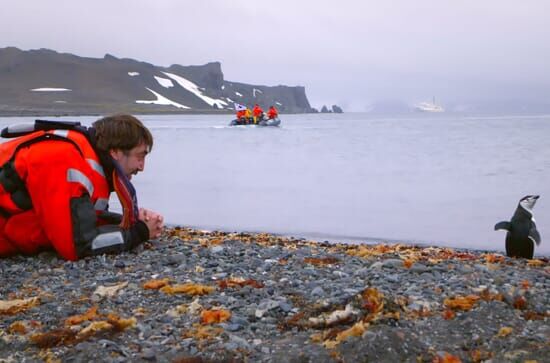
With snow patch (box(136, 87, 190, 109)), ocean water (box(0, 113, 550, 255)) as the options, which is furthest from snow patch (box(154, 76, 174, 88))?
ocean water (box(0, 113, 550, 255))

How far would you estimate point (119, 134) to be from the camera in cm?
392

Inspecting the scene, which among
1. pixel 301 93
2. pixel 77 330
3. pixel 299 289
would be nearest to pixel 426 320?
pixel 299 289

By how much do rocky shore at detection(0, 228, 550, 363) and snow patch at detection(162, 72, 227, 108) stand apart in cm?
12799

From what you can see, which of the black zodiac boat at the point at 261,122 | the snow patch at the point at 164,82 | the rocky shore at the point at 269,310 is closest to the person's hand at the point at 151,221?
the rocky shore at the point at 269,310

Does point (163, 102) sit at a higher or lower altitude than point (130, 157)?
lower

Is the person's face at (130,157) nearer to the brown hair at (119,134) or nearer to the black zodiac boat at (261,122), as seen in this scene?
the brown hair at (119,134)

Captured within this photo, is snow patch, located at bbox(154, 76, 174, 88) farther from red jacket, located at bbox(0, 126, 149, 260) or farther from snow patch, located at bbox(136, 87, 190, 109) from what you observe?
red jacket, located at bbox(0, 126, 149, 260)

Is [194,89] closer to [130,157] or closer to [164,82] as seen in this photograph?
[164,82]

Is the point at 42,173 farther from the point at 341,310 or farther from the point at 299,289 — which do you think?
the point at 341,310

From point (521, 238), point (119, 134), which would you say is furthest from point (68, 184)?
point (521, 238)

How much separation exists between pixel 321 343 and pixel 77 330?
102cm

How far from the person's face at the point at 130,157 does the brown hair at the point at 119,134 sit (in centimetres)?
3

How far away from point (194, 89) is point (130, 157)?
139 m

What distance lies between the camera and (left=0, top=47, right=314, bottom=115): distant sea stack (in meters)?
112
